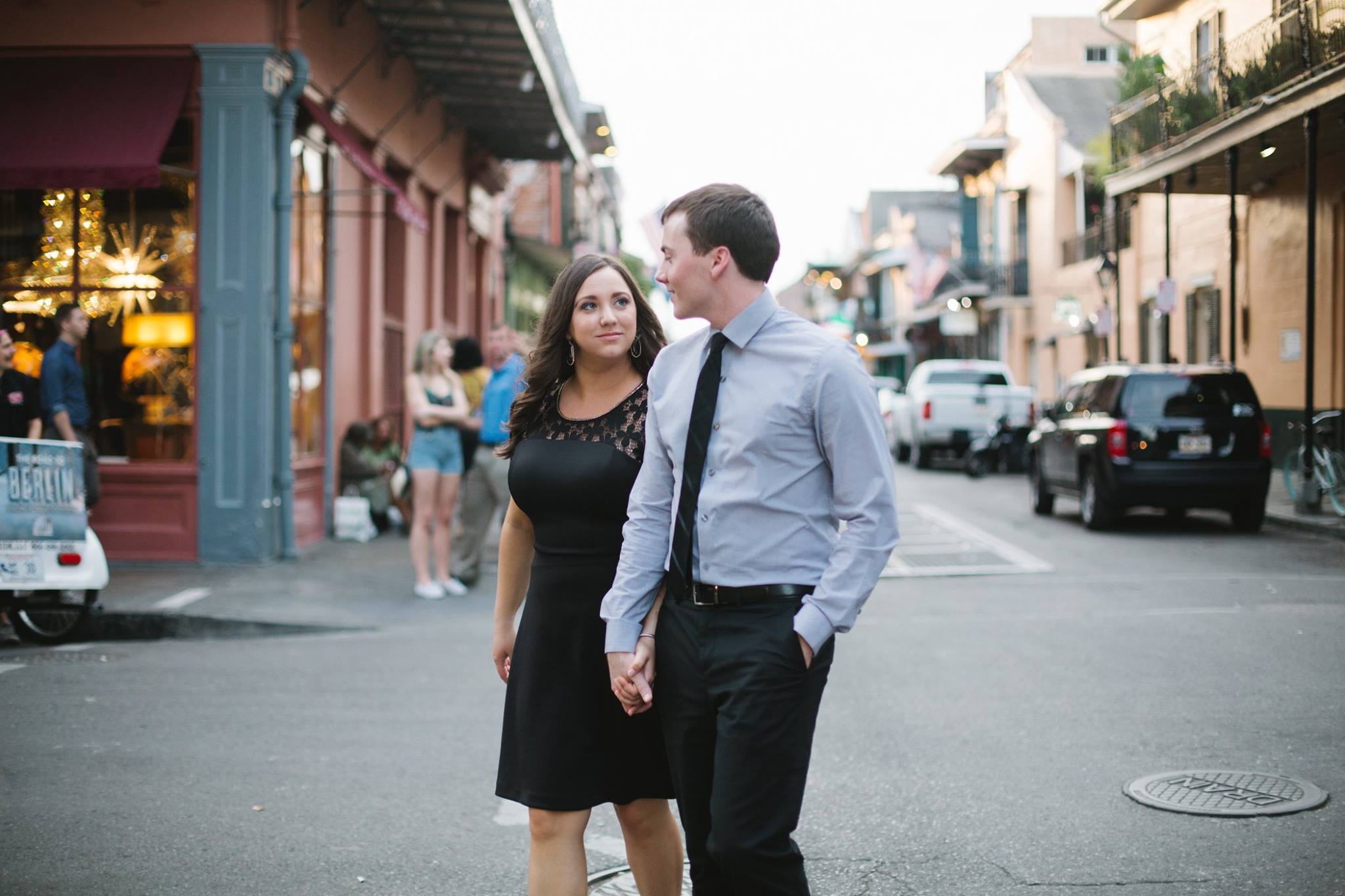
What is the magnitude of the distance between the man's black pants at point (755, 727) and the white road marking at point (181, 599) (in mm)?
7202

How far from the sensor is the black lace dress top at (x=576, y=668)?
3.39 metres

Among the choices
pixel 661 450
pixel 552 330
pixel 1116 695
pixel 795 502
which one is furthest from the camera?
pixel 1116 695

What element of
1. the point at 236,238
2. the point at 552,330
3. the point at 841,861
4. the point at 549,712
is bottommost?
the point at 841,861

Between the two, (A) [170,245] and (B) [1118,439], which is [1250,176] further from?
(A) [170,245]

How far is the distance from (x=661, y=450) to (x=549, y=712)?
745 millimetres

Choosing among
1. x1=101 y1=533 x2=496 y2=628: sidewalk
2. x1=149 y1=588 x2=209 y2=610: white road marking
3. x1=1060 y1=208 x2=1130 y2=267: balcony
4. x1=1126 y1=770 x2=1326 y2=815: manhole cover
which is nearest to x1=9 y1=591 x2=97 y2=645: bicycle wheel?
x1=101 y1=533 x2=496 y2=628: sidewalk

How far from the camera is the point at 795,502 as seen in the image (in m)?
2.94

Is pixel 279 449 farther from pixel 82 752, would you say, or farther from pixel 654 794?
pixel 654 794

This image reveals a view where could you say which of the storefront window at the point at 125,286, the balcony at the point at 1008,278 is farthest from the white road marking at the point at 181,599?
the balcony at the point at 1008,278

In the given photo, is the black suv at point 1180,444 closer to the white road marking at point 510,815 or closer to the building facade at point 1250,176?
the building facade at point 1250,176

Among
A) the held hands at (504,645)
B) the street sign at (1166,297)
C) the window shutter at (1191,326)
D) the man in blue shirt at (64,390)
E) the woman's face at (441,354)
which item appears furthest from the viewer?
the window shutter at (1191,326)

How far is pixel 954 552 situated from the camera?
13.2m

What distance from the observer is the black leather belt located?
2.90 meters

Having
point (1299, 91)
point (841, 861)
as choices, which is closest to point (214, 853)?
point (841, 861)
